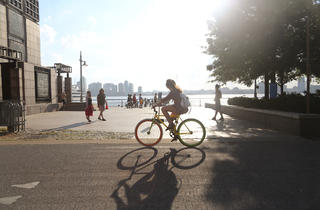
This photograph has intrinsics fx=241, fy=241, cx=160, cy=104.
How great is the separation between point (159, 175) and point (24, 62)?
17.3m

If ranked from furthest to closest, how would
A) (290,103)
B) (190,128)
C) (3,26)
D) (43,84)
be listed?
(3,26)
(43,84)
(290,103)
(190,128)

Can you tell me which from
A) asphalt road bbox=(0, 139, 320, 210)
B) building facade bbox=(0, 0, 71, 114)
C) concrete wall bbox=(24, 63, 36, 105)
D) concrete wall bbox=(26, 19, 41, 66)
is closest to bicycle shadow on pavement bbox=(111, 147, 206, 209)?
asphalt road bbox=(0, 139, 320, 210)

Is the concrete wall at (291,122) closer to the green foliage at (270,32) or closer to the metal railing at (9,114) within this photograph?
the green foliage at (270,32)

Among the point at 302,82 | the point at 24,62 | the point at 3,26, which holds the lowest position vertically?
the point at 302,82

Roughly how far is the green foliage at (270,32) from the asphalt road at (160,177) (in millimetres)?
8026

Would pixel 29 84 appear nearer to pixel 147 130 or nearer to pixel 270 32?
pixel 147 130

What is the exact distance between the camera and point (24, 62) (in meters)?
17.6

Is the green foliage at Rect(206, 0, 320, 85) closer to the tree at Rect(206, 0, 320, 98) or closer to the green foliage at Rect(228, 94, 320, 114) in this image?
the tree at Rect(206, 0, 320, 98)

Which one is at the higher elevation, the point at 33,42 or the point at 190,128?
the point at 33,42

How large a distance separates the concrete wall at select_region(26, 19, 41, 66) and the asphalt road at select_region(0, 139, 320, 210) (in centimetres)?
2392

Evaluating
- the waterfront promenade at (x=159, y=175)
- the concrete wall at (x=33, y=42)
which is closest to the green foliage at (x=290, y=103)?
the waterfront promenade at (x=159, y=175)

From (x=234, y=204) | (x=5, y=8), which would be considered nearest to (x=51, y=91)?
(x=5, y=8)

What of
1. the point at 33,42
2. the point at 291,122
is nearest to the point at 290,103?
the point at 291,122

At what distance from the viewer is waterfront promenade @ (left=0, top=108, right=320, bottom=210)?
10.2 feet
